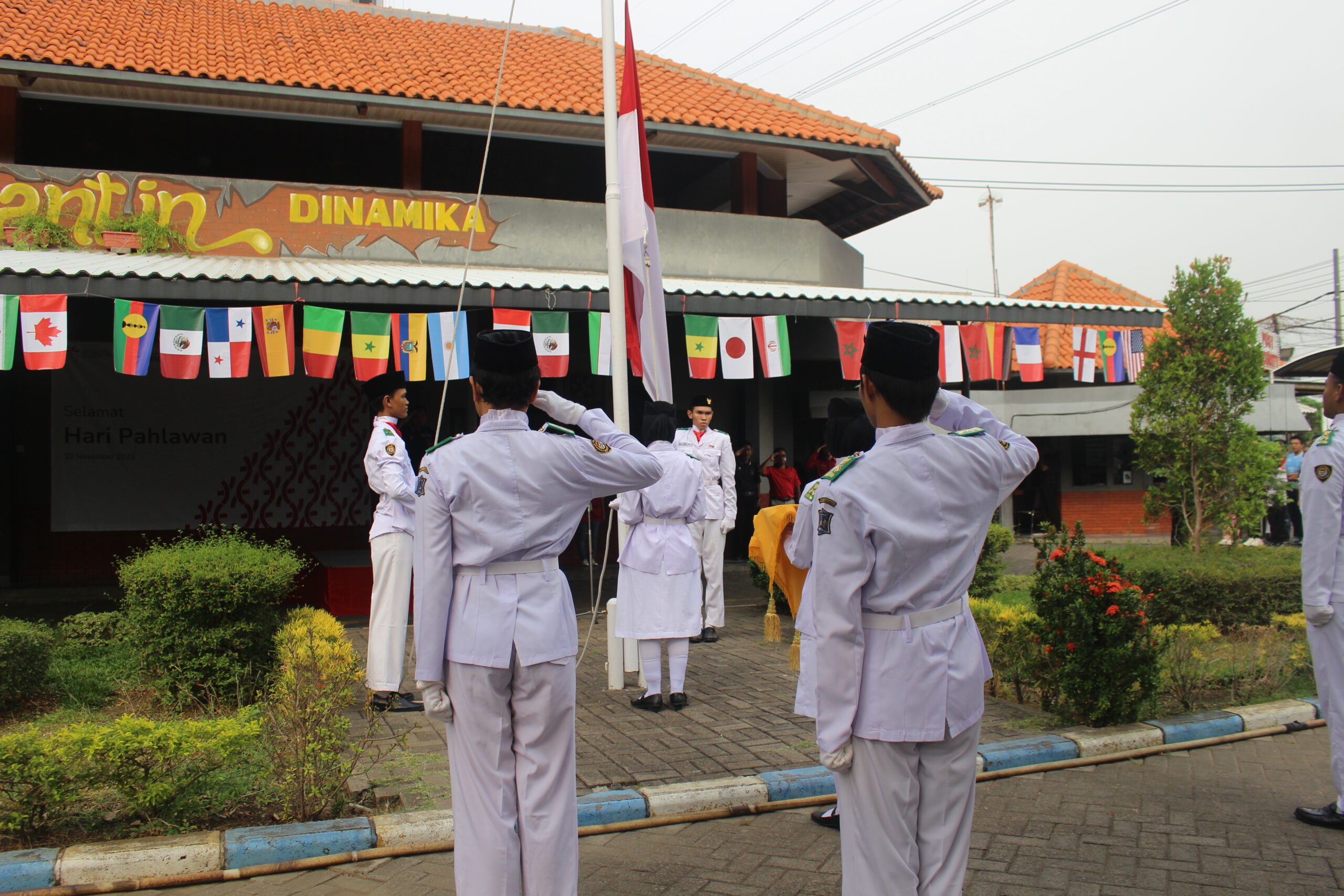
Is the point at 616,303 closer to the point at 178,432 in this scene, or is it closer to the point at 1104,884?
the point at 1104,884

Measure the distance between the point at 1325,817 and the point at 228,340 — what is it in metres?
8.71

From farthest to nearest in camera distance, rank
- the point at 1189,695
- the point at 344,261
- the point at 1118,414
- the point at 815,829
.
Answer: the point at 1118,414 < the point at 344,261 < the point at 1189,695 < the point at 815,829

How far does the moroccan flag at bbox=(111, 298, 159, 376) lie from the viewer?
8.45 metres

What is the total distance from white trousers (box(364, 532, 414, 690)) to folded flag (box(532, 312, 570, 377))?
3512 mm

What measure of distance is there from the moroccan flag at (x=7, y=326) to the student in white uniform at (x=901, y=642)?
786 centimetres

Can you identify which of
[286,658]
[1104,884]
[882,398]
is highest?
[882,398]

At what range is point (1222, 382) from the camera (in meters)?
9.80

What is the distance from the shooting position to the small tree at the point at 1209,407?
974 centimetres

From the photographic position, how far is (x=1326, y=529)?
459 centimetres

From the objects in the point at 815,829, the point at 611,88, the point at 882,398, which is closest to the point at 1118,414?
the point at 611,88

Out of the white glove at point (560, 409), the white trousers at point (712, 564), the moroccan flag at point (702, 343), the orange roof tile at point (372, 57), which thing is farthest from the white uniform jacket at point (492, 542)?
the orange roof tile at point (372, 57)

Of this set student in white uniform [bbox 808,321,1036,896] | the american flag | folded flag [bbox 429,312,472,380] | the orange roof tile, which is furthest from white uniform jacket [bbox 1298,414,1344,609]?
the orange roof tile

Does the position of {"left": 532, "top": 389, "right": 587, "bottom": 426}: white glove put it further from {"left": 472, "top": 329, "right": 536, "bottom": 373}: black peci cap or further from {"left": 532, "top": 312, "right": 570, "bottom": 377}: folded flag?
{"left": 532, "top": 312, "right": 570, "bottom": 377}: folded flag

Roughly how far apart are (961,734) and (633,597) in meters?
3.98
